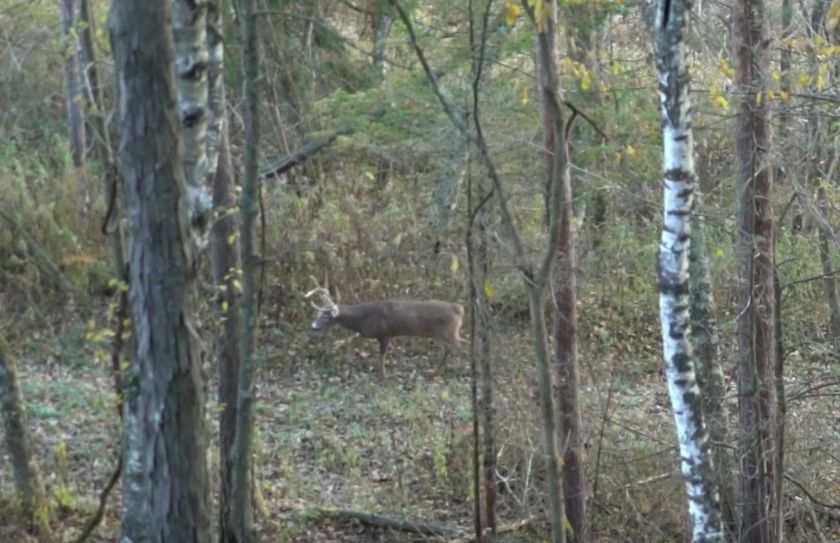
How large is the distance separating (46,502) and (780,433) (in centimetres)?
647

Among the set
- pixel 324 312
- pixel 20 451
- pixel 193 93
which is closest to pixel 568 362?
pixel 20 451

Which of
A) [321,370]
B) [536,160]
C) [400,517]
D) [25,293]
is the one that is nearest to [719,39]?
[536,160]

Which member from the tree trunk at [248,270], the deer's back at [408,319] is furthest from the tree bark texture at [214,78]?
the deer's back at [408,319]

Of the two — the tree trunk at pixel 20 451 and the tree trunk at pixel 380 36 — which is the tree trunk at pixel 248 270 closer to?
Answer: the tree trunk at pixel 20 451

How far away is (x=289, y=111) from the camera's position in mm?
18375

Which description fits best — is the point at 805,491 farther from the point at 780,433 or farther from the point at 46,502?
the point at 46,502

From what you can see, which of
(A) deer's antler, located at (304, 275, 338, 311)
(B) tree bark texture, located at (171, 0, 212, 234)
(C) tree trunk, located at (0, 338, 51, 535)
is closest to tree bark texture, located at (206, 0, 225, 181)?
(B) tree bark texture, located at (171, 0, 212, 234)

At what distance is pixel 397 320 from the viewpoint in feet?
57.3

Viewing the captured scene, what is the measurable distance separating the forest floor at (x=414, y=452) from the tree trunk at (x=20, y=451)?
17 centimetres

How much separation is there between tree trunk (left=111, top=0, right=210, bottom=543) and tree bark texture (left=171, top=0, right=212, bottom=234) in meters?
1.05

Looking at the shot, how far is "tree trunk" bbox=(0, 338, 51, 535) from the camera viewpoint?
1069 centimetres

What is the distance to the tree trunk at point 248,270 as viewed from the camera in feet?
28.9

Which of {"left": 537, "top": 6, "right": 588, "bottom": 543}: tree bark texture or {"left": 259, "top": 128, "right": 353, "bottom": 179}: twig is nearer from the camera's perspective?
{"left": 537, "top": 6, "right": 588, "bottom": 543}: tree bark texture

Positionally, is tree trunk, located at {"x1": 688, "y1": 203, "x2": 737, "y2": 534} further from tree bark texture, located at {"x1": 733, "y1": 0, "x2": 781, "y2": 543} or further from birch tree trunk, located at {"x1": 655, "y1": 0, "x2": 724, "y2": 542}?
birch tree trunk, located at {"x1": 655, "y1": 0, "x2": 724, "y2": 542}
